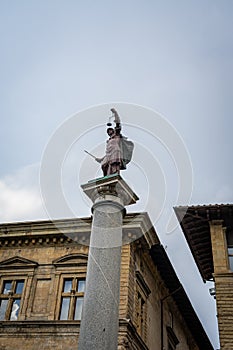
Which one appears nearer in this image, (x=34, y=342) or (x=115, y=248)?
(x=115, y=248)

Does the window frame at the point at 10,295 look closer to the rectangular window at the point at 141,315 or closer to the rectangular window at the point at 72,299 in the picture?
the rectangular window at the point at 72,299

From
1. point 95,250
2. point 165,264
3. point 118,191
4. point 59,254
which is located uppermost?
point 165,264

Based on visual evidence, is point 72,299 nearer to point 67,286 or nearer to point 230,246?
point 67,286

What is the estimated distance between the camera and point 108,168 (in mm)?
13047

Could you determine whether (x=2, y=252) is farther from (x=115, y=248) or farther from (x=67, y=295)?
(x=115, y=248)

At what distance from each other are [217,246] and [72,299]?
6361 mm

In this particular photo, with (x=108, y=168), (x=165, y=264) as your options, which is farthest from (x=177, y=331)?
(x=108, y=168)

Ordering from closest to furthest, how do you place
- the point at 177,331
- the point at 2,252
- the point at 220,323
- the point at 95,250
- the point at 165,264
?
1. the point at 95,250
2. the point at 220,323
3. the point at 2,252
4. the point at 165,264
5. the point at 177,331

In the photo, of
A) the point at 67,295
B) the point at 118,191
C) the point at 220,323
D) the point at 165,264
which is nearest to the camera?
the point at 118,191

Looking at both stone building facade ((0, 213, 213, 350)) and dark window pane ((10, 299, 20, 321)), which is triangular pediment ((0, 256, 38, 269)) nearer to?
stone building facade ((0, 213, 213, 350))

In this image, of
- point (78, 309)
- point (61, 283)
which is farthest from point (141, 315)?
point (61, 283)

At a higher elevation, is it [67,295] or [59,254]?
[59,254]

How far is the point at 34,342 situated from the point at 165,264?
8.30 metres

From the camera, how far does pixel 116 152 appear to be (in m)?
13.1
